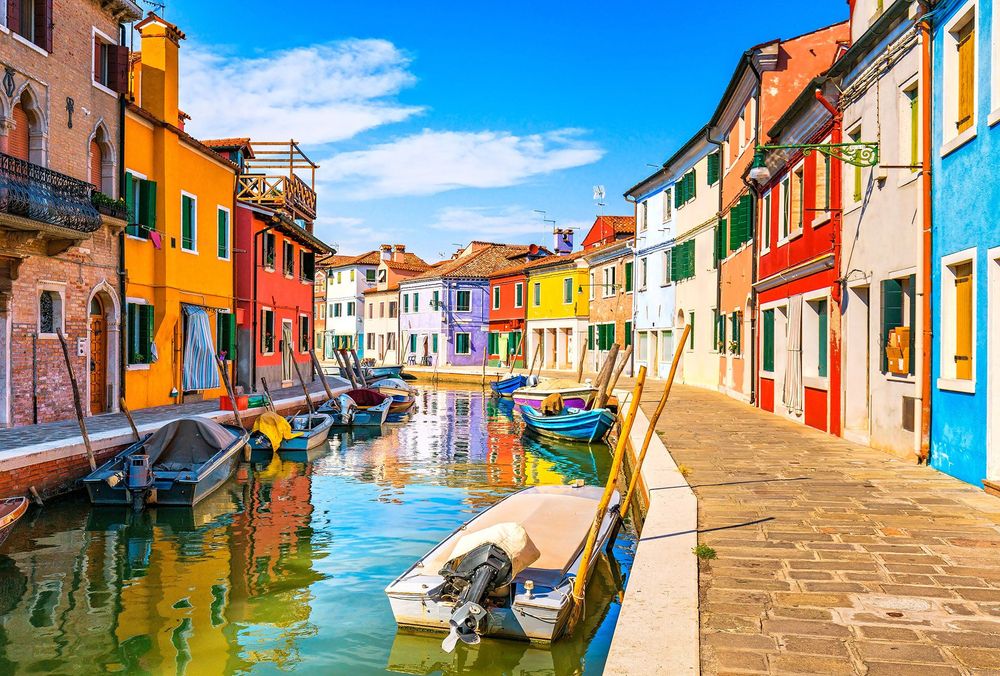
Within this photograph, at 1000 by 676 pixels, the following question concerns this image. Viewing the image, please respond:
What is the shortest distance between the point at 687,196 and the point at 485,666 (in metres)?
26.7

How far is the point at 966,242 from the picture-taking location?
9398 millimetres

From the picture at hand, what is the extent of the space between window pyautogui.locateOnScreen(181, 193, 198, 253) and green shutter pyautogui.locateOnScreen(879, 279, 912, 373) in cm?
1600

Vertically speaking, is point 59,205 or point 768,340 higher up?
point 59,205

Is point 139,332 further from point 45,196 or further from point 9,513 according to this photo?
point 9,513

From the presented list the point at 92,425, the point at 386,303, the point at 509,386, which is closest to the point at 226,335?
the point at 92,425

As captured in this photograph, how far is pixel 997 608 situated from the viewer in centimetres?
507

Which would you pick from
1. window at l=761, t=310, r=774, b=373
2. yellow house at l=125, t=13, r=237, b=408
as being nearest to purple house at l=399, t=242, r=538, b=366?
yellow house at l=125, t=13, r=237, b=408

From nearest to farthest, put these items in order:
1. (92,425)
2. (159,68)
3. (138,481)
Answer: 1. (138,481)
2. (92,425)
3. (159,68)

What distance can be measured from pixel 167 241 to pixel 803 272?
46.3 feet

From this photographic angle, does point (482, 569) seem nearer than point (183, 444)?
Yes

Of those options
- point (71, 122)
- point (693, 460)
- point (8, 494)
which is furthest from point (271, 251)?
point (693, 460)

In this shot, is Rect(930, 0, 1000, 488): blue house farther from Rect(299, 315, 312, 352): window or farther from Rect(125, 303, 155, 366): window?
Rect(299, 315, 312, 352): window

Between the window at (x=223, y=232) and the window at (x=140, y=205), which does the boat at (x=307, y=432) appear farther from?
the window at (x=223, y=232)

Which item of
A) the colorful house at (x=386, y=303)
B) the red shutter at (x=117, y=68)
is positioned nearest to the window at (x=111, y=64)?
the red shutter at (x=117, y=68)
